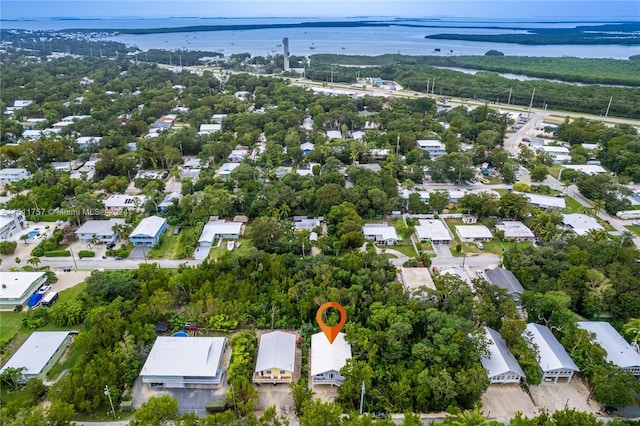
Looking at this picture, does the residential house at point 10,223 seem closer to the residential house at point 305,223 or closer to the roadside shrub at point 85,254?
the roadside shrub at point 85,254

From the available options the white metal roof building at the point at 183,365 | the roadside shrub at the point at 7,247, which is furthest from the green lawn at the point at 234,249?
the roadside shrub at the point at 7,247

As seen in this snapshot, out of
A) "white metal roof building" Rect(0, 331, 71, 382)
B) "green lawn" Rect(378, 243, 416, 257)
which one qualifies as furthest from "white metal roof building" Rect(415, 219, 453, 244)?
"white metal roof building" Rect(0, 331, 71, 382)

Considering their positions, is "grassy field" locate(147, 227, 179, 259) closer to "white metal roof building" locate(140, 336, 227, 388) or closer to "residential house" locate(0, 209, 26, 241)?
"white metal roof building" locate(140, 336, 227, 388)

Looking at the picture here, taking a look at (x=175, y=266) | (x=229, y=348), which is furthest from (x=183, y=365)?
(x=175, y=266)

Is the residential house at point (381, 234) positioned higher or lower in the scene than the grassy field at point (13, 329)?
higher

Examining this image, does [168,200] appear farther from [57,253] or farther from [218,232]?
[57,253]

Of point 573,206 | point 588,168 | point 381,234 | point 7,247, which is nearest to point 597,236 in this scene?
point 573,206

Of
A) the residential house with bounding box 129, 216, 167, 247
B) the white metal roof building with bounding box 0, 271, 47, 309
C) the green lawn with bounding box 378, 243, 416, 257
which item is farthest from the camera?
the residential house with bounding box 129, 216, 167, 247
